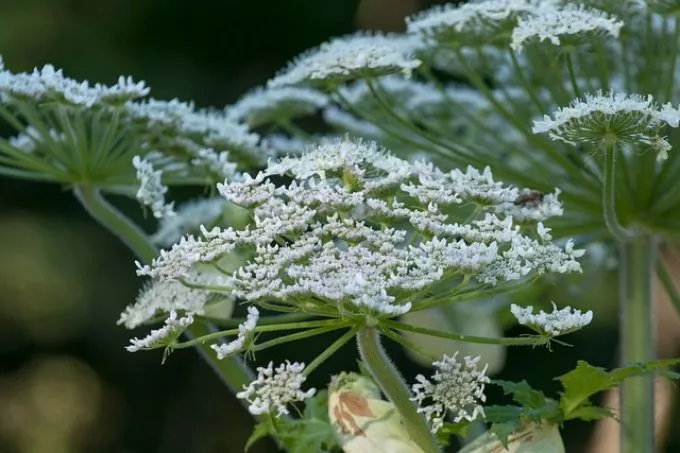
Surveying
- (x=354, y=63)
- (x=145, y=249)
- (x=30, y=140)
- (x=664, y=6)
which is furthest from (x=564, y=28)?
(x=30, y=140)

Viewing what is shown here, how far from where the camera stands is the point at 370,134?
8.58 feet

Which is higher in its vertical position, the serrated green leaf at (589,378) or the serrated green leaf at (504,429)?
the serrated green leaf at (589,378)

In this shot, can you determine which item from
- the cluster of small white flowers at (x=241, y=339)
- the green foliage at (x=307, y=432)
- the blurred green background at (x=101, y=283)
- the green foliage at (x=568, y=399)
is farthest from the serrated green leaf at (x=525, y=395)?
the blurred green background at (x=101, y=283)

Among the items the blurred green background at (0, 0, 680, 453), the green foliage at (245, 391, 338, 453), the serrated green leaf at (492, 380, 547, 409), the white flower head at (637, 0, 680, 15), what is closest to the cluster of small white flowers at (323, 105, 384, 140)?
the white flower head at (637, 0, 680, 15)

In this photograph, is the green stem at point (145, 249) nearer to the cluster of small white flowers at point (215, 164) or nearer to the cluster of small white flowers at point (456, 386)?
the cluster of small white flowers at point (215, 164)

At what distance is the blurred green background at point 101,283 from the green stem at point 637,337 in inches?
135

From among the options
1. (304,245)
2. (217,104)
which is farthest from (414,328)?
(217,104)

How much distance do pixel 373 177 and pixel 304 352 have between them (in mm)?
3880

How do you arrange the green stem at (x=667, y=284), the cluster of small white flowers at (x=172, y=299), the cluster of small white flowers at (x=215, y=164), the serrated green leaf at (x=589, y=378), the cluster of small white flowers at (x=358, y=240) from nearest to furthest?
the cluster of small white flowers at (x=358, y=240) → the serrated green leaf at (x=589, y=378) → the cluster of small white flowers at (x=172, y=299) → the cluster of small white flowers at (x=215, y=164) → the green stem at (x=667, y=284)

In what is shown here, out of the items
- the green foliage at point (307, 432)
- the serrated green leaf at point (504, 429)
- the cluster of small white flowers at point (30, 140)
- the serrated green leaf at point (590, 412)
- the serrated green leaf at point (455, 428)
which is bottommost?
the green foliage at point (307, 432)

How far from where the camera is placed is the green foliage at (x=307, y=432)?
1.69m

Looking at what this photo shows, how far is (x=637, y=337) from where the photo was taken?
2109mm

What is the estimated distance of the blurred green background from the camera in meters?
5.74

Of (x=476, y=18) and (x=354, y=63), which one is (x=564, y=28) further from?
(x=354, y=63)
